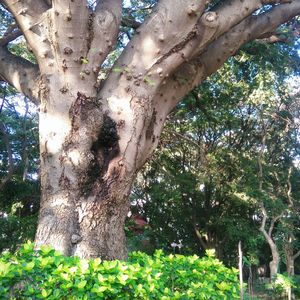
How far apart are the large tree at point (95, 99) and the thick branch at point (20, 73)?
0.6 inches

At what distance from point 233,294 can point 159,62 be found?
225 centimetres

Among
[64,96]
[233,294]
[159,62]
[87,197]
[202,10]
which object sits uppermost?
[202,10]

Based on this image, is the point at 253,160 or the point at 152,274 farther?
the point at 253,160

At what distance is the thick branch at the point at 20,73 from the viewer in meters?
4.26

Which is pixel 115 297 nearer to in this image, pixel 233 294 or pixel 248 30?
pixel 233 294

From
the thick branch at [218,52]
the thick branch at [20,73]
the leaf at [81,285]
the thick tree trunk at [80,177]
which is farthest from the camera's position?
the thick branch at [218,52]

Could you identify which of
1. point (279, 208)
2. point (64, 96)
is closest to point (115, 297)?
point (64, 96)

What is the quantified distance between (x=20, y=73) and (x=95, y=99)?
1128 millimetres

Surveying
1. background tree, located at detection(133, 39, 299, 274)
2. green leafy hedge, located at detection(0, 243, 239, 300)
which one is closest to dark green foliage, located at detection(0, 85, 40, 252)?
background tree, located at detection(133, 39, 299, 274)

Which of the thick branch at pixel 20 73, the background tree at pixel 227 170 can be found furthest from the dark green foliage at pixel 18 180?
the thick branch at pixel 20 73

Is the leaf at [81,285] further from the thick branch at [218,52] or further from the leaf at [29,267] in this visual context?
the thick branch at [218,52]

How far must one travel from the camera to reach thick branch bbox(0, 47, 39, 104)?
14.0ft

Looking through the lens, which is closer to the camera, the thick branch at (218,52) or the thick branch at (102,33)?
the thick branch at (102,33)

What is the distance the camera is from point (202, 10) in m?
4.04
